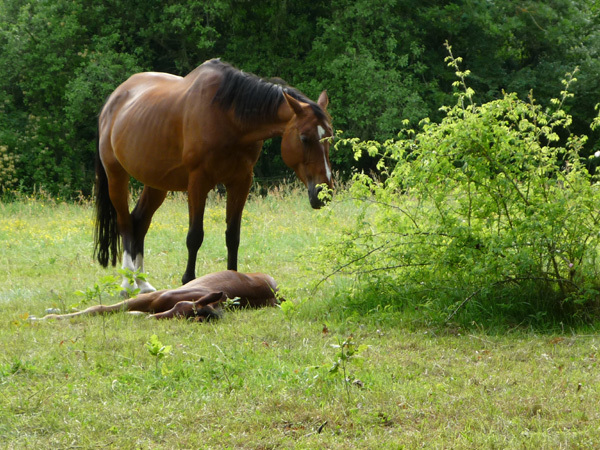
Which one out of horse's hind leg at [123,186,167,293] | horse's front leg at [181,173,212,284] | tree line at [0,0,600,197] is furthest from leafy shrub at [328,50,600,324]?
tree line at [0,0,600,197]

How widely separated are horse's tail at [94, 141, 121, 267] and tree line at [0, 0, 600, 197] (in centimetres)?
1433

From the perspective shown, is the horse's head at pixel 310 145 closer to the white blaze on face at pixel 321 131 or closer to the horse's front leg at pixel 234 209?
the white blaze on face at pixel 321 131

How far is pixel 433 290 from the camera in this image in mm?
5898

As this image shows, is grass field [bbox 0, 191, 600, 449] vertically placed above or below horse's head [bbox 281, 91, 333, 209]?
below

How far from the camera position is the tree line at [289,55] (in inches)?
898

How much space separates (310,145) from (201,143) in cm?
117

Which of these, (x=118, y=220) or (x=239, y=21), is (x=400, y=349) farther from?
(x=239, y=21)

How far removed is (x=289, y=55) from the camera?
25.0 meters

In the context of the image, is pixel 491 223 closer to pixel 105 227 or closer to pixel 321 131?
pixel 321 131

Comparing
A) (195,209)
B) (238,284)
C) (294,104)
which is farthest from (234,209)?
(294,104)

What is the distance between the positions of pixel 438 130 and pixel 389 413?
2.70 meters

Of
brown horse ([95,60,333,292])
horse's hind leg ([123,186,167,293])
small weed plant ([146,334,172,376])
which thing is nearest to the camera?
small weed plant ([146,334,172,376])

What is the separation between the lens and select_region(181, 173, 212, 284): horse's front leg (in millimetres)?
7215

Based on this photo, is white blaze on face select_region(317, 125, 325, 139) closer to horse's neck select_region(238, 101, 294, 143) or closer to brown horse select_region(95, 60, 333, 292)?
brown horse select_region(95, 60, 333, 292)
